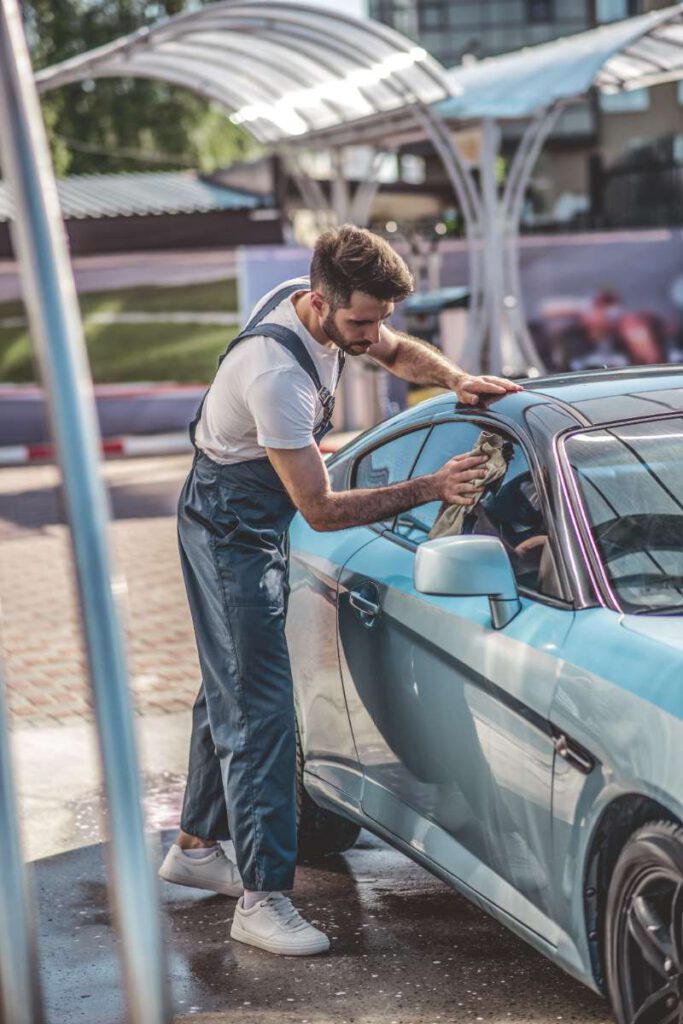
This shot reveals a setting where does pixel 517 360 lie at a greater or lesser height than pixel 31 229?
lesser

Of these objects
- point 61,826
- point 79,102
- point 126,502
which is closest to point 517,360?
point 126,502

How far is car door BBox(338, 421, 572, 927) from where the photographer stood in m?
3.38

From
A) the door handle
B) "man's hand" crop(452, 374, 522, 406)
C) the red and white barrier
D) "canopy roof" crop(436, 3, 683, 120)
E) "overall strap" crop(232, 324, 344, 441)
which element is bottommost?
the red and white barrier

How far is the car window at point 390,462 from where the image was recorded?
174 inches

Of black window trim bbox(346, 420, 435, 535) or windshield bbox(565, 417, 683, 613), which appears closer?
windshield bbox(565, 417, 683, 613)

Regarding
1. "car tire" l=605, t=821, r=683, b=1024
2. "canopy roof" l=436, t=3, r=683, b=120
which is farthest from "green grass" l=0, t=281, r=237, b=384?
"car tire" l=605, t=821, r=683, b=1024

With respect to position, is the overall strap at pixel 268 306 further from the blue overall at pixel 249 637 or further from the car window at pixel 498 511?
the car window at pixel 498 511

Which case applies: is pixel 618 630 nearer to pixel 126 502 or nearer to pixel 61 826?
pixel 61 826

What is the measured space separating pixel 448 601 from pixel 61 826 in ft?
7.33

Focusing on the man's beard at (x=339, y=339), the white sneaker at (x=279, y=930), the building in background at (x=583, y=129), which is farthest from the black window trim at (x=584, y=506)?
the building in background at (x=583, y=129)

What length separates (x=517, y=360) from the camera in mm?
15539

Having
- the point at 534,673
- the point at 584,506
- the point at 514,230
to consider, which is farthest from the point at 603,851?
the point at 514,230

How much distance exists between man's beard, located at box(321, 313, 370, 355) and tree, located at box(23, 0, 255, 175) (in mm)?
37325

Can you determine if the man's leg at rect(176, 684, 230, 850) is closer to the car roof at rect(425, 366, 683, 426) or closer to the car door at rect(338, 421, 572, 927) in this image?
the car door at rect(338, 421, 572, 927)
